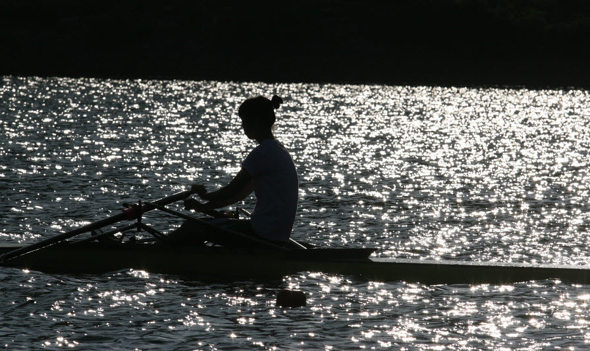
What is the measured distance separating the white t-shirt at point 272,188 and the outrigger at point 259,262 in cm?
21

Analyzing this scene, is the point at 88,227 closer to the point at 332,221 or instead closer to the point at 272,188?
the point at 272,188

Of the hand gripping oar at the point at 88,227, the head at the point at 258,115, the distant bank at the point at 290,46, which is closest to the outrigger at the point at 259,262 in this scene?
the hand gripping oar at the point at 88,227

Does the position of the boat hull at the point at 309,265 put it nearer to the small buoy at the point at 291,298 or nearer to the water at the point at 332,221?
the water at the point at 332,221

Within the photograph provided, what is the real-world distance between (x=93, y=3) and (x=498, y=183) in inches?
3651

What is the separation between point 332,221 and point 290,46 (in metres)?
82.4

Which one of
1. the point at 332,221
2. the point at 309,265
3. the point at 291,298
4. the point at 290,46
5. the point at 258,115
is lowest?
the point at 291,298

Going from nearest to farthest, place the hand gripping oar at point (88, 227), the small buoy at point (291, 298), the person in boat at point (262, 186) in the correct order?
the small buoy at point (291, 298) < the person in boat at point (262, 186) < the hand gripping oar at point (88, 227)

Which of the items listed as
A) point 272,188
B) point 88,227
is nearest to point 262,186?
point 272,188

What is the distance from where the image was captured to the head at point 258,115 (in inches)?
502

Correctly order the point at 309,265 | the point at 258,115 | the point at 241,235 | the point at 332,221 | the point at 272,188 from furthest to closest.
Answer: the point at 332,221
the point at 309,265
the point at 241,235
the point at 272,188
the point at 258,115

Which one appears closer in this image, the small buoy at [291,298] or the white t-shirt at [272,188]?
the small buoy at [291,298]

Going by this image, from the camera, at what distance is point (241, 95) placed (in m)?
83.6

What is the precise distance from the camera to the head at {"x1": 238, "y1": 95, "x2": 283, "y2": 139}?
502 inches

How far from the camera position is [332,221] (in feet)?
68.8
